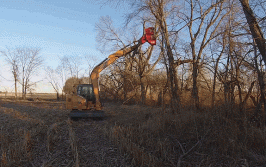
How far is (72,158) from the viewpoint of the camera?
181 inches

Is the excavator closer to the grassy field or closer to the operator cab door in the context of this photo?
the operator cab door

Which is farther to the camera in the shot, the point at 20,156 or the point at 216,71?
the point at 216,71

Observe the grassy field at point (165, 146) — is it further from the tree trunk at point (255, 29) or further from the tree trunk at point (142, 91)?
the tree trunk at point (142, 91)

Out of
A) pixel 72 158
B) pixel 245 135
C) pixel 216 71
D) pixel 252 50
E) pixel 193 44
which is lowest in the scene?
pixel 72 158

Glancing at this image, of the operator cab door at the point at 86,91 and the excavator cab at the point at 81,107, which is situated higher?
the operator cab door at the point at 86,91

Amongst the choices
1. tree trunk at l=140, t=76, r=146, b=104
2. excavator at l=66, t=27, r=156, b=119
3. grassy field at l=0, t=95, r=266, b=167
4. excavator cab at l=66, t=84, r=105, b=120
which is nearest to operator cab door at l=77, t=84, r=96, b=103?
excavator at l=66, t=27, r=156, b=119

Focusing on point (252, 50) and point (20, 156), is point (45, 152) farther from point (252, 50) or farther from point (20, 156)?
point (252, 50)

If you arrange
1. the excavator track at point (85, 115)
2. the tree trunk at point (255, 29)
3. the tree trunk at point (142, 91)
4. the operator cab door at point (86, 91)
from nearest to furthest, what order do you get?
the tree trunk at point (255, 29)
the excavator track at point (85, 115)
the operator cab door at point (86, 91)
the tree trunk at point (142, 91)

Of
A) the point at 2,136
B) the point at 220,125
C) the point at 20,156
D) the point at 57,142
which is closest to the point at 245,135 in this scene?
the point at 220,125

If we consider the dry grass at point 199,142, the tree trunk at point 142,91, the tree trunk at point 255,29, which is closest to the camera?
the dry grass at point 199,142

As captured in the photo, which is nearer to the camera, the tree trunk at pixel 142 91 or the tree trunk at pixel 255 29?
the tree trunk at pixel 255 29

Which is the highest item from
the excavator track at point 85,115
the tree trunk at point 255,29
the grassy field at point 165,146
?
the tree trunk at point 255,29

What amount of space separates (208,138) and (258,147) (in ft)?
3.64

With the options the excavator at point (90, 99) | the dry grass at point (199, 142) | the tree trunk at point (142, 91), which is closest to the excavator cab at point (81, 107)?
the excavator at point (90, 99)
